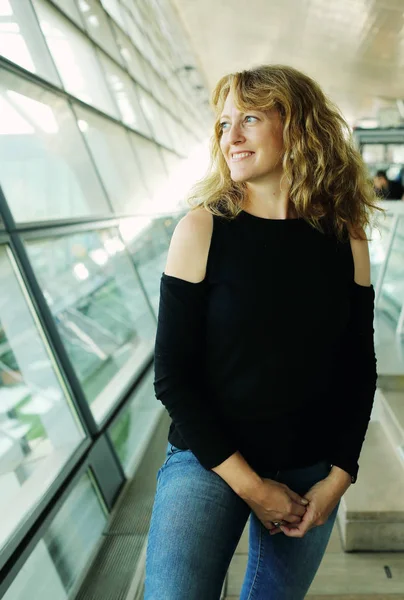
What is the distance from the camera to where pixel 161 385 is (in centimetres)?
111

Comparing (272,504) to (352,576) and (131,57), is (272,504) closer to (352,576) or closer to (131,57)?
(352,576)

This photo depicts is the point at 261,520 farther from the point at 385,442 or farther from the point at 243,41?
the point at 243,41

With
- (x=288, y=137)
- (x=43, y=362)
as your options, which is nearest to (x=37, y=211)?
(x=43, y=362)

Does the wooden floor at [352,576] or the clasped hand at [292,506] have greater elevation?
the clasped hand at [292,506]

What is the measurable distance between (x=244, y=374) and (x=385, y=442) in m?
1.73

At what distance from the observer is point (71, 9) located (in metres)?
4.59

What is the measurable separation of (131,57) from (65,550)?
309 inches

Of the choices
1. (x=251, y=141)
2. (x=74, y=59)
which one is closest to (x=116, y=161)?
(x=74, y=59)

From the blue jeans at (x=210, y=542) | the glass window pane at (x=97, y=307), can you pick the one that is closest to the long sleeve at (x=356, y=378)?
the blue jeans at (x=210, y=542)

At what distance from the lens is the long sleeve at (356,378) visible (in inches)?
→ 47.6

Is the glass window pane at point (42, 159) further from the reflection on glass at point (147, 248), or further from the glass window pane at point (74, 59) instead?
the glass window pane at point (74, 59)

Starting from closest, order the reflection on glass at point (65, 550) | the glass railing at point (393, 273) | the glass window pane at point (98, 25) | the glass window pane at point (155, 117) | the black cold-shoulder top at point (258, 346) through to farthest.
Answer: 1. the black cold-shoulder top at point (258, 346)
2. the reflection on glass at point (65, 550)
3. the glass railing at point (393, 273)
4. the glass window pane at point (98, 25)
5. the glass window pane at point (155, 117)

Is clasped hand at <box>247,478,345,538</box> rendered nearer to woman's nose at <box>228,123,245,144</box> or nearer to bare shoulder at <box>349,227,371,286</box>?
bare shoulder at <box>349,227,371,286</box>

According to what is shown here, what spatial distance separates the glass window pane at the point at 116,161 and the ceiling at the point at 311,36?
13.3 ft
